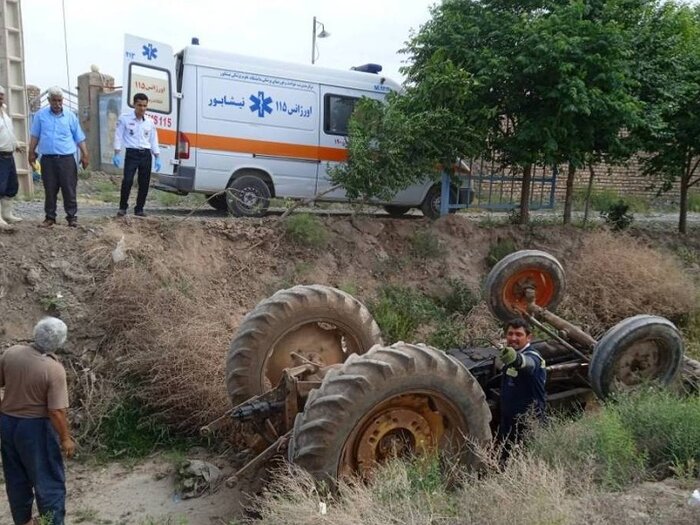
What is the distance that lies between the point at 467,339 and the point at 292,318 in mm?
4095

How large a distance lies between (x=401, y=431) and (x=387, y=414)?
0.57ft

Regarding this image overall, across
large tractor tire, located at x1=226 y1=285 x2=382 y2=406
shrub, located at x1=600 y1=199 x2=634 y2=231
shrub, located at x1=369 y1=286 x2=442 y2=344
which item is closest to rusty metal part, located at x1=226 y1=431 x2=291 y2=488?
large tractor tire, located at x1=226 y1=285 x2=382 y2=406

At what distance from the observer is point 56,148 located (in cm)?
795

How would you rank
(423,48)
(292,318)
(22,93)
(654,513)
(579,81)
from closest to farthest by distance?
(654,513) → (292,318) → (579,81) → (423,48) → (22,93)

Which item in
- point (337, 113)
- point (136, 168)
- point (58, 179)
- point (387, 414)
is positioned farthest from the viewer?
point (337, 113)

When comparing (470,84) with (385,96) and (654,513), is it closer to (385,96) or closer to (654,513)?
(385,96)

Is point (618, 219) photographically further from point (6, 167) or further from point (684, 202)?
point (6, 167)

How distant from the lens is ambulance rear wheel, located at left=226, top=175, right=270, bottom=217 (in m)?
10.7

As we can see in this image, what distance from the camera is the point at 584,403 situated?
5555mm

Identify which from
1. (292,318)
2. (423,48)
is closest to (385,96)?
(423,48)

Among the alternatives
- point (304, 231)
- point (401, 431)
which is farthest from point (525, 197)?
point (401, 431)

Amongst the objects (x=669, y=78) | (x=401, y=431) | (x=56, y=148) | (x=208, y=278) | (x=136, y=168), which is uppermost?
(x=669, y=78)

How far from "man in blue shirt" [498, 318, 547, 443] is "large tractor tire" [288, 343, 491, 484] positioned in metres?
0.47

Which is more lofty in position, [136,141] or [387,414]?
[136,141]
